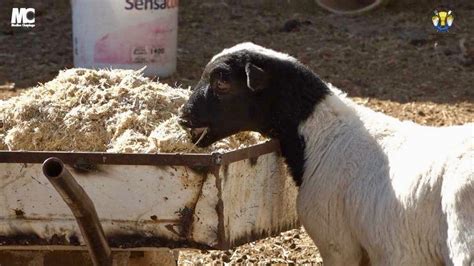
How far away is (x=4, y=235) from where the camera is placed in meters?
5.13

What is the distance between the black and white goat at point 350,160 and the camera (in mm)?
5004

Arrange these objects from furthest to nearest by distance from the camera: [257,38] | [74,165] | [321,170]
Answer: [257,38] < [321,170] < [74,165]

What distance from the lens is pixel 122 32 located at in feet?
32.2

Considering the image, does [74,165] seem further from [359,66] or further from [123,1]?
[359,66]

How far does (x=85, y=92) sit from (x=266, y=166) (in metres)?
0.99

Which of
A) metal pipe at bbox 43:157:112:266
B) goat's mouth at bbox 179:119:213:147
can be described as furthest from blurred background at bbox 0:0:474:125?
metal pipe at bbox 43:157:112:266

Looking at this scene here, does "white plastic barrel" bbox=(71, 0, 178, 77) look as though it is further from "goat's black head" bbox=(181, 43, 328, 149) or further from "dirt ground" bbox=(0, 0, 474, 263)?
"goat's black head" bbox=(181, 43, 328, 149)

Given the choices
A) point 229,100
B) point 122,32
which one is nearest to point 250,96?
point 229,100

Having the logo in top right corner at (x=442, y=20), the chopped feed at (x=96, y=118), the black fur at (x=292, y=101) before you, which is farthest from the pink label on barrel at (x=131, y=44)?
the black fur at (x=292, y=101)

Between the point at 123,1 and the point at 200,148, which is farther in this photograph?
the point at 123,1

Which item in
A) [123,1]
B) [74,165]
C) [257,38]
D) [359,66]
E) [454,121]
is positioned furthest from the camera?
[257,38]

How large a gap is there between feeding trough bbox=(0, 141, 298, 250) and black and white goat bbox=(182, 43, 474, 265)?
460 millimetres

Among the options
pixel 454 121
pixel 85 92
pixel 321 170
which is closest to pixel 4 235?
pixel 85 92

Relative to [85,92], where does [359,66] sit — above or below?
below
